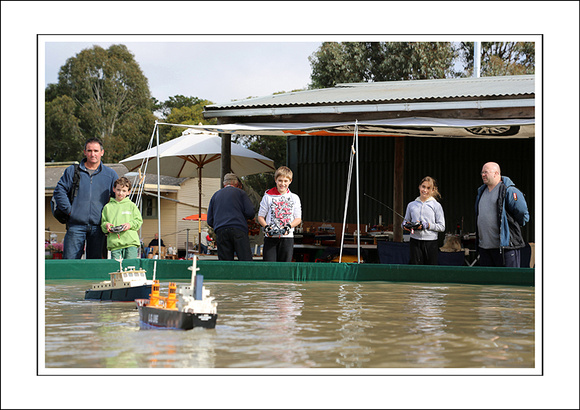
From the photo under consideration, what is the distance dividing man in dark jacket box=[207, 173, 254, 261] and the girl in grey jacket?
77.6 inches

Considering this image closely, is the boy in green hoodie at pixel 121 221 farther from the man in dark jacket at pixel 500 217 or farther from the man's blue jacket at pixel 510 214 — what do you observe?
the man's blue jacket at pixel 510 214

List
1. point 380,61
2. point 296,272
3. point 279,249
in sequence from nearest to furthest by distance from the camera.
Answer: point 296,272 → point 279,249 → point 380,61

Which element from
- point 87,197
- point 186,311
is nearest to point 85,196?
point 87,197

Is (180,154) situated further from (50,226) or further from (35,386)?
(50,226)

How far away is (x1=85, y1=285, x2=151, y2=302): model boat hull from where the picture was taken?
6801mm

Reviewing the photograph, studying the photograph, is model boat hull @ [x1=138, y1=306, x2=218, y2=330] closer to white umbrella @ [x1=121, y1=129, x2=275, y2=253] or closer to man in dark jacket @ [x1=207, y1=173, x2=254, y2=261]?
man in dark jacket @ [x1=207, y1=173, x2=254, y2=261]

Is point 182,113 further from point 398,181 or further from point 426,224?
point 426,224

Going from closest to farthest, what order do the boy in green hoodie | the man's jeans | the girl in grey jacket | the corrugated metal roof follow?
the boy in green hoodie < the man's jeans < the girl in grey jacket < the corrugated metal roof

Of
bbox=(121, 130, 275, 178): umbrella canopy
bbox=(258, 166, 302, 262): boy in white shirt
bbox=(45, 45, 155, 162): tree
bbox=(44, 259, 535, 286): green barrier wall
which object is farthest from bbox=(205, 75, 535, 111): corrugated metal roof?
bbox=(45, 45, 155, 162): tree

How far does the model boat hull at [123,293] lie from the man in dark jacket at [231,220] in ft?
9.60

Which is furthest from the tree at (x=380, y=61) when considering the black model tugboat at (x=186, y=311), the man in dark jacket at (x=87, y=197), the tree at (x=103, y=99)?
the black model tugboat at (x=186, y=311)

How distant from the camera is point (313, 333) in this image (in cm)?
542

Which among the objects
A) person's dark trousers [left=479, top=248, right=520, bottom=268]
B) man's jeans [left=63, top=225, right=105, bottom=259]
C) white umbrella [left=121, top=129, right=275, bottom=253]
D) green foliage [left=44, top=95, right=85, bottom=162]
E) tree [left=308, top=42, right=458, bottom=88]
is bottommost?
person's dark trousers [left=479, top=248, right=520, bottom=268]

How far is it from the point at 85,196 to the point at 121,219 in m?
0.53
